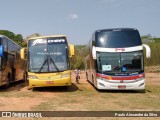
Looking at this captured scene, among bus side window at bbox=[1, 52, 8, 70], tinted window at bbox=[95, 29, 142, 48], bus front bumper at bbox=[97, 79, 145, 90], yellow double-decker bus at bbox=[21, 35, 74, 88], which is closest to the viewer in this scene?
bus front bumper at bbox=[97, 79, 145, 90]

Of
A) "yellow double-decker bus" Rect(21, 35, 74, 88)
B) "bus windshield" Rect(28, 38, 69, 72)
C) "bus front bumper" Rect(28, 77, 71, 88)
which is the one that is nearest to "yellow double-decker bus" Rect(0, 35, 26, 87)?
"yellow double-decker bus" Rect(21, 35, 74, 88)

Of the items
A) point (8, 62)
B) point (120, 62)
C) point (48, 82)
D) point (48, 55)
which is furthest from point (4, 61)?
point (120, 62)

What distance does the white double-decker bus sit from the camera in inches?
687

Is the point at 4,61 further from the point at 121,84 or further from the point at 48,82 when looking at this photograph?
the point at 121,84

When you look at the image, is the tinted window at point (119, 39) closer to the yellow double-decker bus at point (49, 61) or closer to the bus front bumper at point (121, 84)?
the yellow double-decker bus at point (49, 61)

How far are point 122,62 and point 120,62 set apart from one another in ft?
0.36

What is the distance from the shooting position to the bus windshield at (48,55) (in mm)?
17688

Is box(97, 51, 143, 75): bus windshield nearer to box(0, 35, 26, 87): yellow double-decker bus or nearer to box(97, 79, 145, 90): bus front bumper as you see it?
box(97, 79, 145, 90): bus front bumper

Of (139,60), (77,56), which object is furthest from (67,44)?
(77,56)

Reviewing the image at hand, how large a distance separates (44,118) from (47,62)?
8.06m

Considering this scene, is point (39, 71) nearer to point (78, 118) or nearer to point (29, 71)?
→ point (29, 71)

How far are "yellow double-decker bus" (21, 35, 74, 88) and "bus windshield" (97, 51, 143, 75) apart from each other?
1894mm

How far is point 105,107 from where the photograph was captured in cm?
1252

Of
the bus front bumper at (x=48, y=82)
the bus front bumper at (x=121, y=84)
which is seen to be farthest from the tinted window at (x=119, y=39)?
the bus front bumper at (x=48, y=82)
